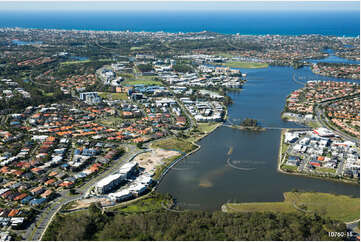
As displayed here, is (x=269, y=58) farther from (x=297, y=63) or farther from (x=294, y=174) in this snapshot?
(x=294, y=174)

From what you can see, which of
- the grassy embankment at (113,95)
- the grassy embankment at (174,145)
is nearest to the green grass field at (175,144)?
the grassy embankment at (174,145)

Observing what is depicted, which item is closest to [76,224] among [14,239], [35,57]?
[14,239]

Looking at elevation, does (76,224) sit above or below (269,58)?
below

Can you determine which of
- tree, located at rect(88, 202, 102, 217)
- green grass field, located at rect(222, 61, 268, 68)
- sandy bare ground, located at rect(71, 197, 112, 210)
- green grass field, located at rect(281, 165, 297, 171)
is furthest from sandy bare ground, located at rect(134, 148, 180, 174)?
green grass field, located at rect(222, 61, 268, 68)

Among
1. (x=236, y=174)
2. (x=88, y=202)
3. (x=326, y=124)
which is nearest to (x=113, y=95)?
(x=236, y=174)

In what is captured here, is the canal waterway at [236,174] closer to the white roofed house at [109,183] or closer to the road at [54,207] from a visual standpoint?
the white roofed house at [109,183]

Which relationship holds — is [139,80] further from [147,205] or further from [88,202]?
[147,205]
